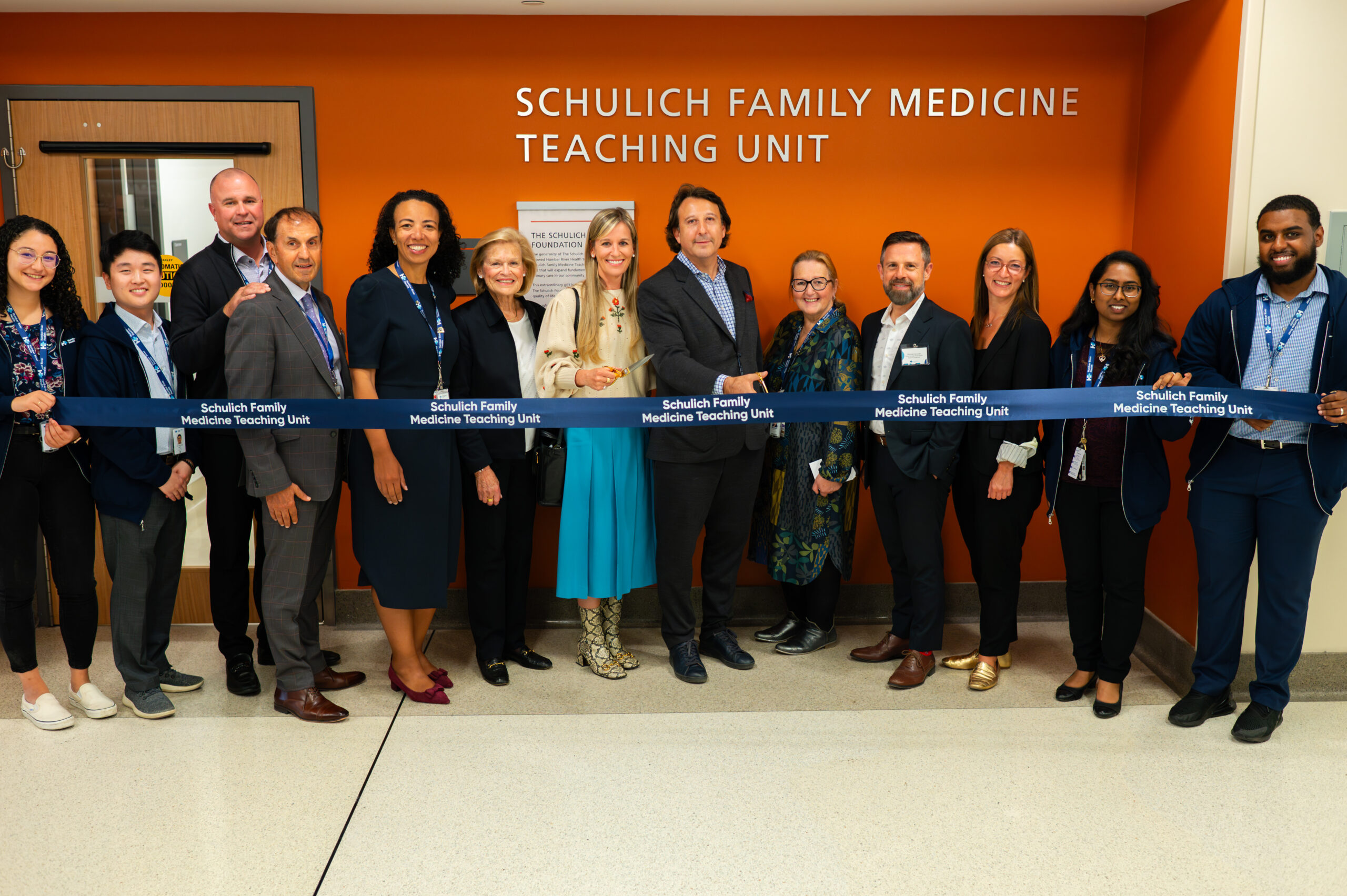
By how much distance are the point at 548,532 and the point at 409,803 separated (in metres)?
1.78

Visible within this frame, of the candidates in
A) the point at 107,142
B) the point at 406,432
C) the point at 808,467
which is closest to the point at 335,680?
the point at 406,432

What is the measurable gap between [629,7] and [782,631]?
278 centimetres

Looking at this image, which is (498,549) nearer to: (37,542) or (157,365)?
(157,365)

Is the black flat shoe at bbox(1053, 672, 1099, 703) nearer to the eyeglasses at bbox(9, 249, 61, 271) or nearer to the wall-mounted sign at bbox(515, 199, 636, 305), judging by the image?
the wall-mounted sign at bbox(515, 199, 636, 305)

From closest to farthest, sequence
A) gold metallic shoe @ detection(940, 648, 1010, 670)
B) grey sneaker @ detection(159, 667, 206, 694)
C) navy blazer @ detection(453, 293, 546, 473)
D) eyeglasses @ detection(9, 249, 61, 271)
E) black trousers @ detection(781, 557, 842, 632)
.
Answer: eyeglasses @ detection(9, 249, 61, 271) < navy blazer @ detection(453, 293, 546, 473) < grey sneaker @ detection(159, 667, 206, 694) < gold metallic shoe @ detection(940, 648, 1010, 670) < black trousers @ detection(781, 557, 842, 632)

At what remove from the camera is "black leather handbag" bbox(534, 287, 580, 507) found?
3.78 m

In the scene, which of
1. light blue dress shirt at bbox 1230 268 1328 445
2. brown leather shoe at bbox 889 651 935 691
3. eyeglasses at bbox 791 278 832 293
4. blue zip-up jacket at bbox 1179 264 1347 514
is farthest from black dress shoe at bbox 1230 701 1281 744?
eyeglasses at bbox 791 278 832 293

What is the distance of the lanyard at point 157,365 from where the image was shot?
10.8 feet

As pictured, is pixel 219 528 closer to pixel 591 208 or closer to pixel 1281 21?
pixel 591 208

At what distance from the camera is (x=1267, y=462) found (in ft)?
10.7

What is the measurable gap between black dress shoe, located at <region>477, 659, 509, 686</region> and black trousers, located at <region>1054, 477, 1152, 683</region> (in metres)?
2.21

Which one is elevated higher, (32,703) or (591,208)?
(591,208)

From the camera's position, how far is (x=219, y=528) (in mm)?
3637

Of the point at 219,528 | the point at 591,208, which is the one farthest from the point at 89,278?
the point at 591,208
